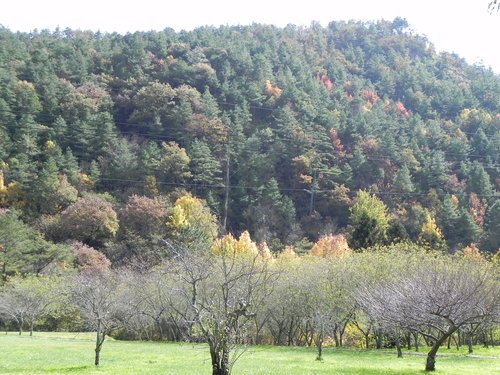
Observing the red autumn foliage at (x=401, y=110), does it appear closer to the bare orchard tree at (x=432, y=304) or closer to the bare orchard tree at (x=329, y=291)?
the bare orchard tree at (x=329, y=291)

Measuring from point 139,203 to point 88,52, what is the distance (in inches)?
2305

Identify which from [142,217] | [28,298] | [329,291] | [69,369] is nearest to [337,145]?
[142,217]

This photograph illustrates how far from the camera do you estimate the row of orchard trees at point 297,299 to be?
83.9 ft

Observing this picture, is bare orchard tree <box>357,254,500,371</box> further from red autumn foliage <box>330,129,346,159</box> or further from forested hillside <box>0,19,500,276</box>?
red autumn foliage <box>330,129,346,159</box>

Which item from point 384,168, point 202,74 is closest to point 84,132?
point 202,74

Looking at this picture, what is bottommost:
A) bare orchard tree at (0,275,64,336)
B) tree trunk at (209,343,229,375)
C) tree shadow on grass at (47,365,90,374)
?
tree shadow on grass at (47,365,90,374)

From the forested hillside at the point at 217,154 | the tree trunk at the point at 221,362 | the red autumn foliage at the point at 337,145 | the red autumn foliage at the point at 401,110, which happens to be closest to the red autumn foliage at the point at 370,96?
the forested hillside at the point at 217,154

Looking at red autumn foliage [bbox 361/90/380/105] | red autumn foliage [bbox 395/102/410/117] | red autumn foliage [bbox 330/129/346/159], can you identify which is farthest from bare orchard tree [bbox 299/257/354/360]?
red autumn foliage [bbox 361/90/380/105]

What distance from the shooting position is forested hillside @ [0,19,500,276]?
260 ft

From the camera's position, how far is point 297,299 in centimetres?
4794

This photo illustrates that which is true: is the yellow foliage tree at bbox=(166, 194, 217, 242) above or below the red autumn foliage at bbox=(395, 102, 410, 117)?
below

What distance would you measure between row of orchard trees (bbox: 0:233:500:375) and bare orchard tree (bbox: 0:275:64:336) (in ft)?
0.38

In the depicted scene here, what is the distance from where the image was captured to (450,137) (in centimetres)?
10762

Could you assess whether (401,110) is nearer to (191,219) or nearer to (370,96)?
(370,96)
